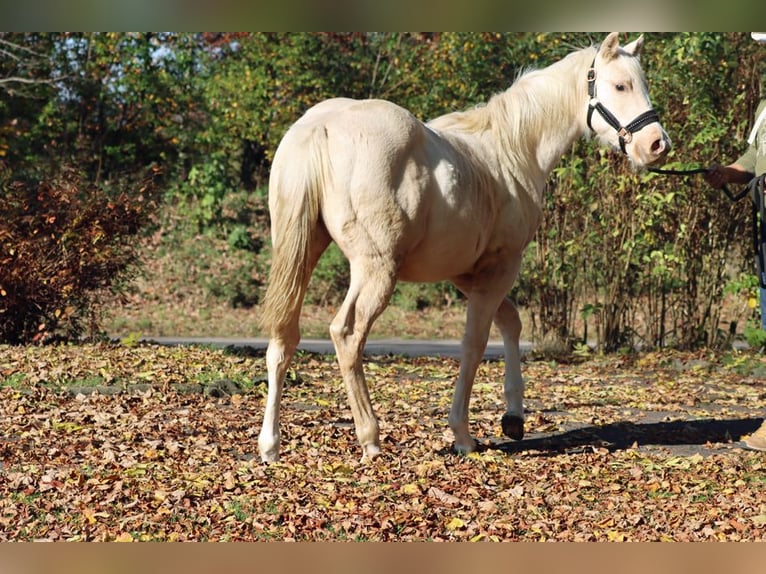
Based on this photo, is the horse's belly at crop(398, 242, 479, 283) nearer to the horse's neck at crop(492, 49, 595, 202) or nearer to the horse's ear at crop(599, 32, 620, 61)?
the horse's neck at crop(492, 49, 595, 202)

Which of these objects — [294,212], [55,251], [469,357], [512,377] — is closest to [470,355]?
[469,357]

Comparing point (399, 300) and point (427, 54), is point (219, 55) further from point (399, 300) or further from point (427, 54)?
point (399, 300)

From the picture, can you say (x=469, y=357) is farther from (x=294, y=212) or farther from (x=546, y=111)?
(x=546, y=111)

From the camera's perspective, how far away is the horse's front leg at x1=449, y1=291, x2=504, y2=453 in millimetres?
7000

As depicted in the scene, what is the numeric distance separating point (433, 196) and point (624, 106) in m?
1.66

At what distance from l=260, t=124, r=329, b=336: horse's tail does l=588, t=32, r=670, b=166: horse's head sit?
212 centimetres

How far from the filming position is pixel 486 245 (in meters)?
6.92

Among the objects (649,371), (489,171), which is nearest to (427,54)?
(649,371)

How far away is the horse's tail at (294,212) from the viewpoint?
6129 mm

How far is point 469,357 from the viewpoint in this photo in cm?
702

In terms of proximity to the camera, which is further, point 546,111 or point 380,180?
point 546,111

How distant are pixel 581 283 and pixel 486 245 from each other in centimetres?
669

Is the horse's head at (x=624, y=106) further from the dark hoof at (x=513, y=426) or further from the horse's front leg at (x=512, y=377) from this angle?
the dark hoof at (x=513, y=426)

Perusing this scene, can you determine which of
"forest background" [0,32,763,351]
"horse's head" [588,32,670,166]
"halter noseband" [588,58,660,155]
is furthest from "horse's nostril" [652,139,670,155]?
"forest background" [0,32,763,351]
